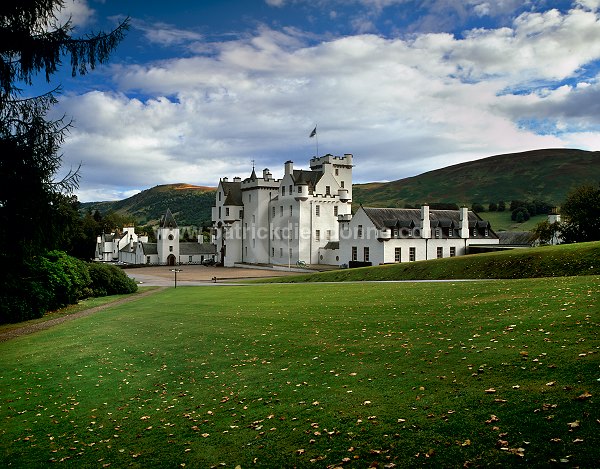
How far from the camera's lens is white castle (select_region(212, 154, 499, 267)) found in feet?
215

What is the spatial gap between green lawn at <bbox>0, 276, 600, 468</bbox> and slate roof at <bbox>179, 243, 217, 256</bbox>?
8975cm

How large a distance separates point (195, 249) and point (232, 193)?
21.5 meters

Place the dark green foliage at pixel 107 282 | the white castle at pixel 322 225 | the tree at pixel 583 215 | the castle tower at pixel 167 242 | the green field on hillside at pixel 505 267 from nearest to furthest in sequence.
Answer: the green field on hillside at pixel 505 267
the dark green foliage at pixel 107 282
the tree at pixel 583 215
the white castle at pixel 322 225
the castle tower at pixel 167 242

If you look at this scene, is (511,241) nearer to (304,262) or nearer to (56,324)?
(304,262)

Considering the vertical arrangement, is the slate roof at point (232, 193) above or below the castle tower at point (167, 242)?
above

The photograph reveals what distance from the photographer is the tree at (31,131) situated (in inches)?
532

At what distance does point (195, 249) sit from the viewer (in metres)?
112

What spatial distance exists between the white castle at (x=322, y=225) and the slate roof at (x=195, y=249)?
2877mm

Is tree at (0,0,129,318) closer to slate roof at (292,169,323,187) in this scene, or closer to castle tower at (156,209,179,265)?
slate roof at (292,169,323,187)

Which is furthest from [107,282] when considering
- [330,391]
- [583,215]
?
[583,215]

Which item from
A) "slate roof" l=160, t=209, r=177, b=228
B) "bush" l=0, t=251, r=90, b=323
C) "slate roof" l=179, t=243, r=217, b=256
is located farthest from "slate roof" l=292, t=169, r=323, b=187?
"bush" l=0, t=251, r=90, b=323

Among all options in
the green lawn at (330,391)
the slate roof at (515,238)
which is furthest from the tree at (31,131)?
the slate roof at (515,238)

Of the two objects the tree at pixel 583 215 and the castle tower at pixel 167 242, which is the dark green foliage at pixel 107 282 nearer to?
the tree at pixel 583 215

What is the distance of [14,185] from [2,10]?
4560 mm
